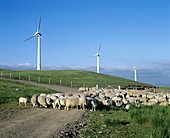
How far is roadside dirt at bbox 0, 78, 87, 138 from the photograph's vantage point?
14211mm

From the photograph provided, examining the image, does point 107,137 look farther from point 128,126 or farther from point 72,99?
point 72,99

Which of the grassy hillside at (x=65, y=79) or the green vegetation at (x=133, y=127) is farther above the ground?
the grassy hillside at (x=65, y=79)

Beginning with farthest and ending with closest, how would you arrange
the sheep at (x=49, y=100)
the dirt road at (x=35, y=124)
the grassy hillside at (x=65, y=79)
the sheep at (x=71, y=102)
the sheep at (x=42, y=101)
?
1. the grassy hillside at (x=65, y=79)
2. the sheep at (x=42, y=101)
3. the sheep at (x=49, y=100)
4. the sheep at (x=71, y=102)
5. the dirt road at (x=35, y=124)

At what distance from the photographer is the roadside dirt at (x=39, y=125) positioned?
46.6 feet

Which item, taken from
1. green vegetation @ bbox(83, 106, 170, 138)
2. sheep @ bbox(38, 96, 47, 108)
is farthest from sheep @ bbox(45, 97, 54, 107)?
green vegetation @ bbox(83, 106, 170, 138)

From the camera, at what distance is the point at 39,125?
16625mm

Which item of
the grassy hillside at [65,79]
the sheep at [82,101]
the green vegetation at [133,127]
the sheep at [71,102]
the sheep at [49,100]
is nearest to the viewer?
the green vegetation at [133,127]

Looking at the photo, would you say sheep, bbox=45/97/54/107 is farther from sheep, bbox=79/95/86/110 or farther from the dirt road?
the dirt road

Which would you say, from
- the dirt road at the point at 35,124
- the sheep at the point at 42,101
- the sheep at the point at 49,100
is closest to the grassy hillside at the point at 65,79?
the sheep at the point at 42,101

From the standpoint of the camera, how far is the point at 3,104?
2611 centimetres

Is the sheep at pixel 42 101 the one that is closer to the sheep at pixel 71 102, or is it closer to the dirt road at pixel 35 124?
the sheep at pixel 71 102

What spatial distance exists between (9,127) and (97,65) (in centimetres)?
8493

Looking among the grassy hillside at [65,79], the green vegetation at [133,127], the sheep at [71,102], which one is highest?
the grassy hillside at [65,79]

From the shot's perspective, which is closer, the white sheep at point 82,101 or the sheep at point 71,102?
the sheep at point 71,102
